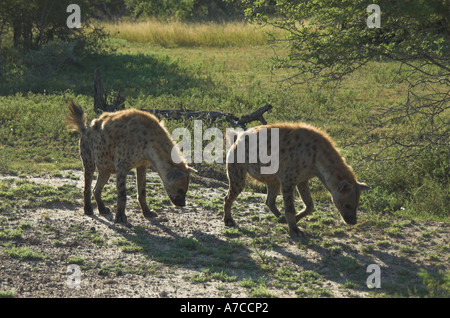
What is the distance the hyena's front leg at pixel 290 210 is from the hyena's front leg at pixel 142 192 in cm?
163

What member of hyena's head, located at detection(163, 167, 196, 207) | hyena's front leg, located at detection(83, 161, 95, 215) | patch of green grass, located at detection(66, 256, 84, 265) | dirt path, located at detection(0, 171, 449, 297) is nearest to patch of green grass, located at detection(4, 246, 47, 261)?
dirt path, located at detection(0, 171, 449, 297)

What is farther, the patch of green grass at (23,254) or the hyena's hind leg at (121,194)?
the hyena's hind leg at (121,194)

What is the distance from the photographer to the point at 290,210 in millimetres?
6965

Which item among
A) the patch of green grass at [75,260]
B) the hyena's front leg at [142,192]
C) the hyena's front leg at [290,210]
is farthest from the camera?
the hyena's front leg at [142,192]

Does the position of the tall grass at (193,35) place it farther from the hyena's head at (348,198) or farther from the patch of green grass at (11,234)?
the patch of green grass at (11,234)

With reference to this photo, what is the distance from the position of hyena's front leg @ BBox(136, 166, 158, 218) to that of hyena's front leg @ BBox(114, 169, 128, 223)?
9.9 inches

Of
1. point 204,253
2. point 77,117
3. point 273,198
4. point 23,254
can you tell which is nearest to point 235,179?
point 273,198

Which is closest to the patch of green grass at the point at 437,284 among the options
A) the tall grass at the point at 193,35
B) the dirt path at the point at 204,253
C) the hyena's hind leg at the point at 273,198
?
the dirt path at the point at 204,253

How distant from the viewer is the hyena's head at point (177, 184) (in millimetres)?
6992

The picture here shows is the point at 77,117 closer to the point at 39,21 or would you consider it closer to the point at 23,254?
the point at 23,254

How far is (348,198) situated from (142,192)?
7.87ft

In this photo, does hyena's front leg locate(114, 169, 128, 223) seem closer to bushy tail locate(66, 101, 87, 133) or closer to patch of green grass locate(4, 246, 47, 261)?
bushy tail locate(66, 101, 87, 133)

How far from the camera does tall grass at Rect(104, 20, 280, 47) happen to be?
71.5 feet

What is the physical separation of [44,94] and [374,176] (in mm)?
7494
